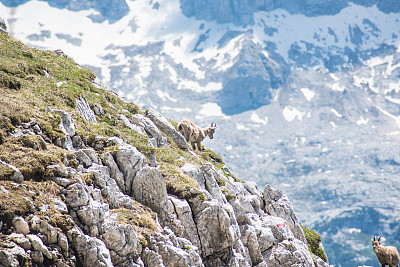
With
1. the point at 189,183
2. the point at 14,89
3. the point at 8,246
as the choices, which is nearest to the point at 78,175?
the point at 8,246

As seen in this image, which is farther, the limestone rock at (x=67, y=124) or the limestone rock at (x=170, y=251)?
the limestone rock at (x=67, y=124)

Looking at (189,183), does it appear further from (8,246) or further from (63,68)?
(63,68)

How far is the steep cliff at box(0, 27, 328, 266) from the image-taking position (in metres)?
14.2

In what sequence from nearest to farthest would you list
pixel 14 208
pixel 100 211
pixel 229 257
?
pixel 14 208 → pixel 100 211 → pixel 229 257

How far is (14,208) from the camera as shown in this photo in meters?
13.4

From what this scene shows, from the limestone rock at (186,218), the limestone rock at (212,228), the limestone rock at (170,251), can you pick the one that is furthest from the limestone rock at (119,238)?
the limestone rock at (212,228)

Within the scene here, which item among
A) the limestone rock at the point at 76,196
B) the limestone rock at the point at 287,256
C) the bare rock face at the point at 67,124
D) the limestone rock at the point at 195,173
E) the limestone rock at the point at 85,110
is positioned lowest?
the limestone rock at the point at 287,256

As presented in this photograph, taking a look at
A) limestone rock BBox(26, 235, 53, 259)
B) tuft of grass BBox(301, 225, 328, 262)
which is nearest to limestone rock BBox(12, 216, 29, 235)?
limestone rock BBox(26, 235, 53, 259)

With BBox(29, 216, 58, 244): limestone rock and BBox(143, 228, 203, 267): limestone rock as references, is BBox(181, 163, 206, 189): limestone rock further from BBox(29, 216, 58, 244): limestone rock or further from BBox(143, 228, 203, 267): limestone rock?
BBox(29, 216, 58, 244): limestone rock

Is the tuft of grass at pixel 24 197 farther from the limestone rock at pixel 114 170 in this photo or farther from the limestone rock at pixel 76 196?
the limestone rock at pixel 114 170

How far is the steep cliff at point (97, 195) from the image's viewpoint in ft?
46.5

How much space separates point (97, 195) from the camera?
56.4ft

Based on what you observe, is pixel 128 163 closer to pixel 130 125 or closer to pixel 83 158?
pixel 83 158

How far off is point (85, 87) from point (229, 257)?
18.9 meters
